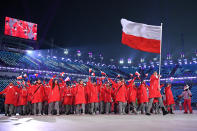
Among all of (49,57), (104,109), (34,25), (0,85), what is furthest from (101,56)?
(104,109)

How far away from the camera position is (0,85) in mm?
27500

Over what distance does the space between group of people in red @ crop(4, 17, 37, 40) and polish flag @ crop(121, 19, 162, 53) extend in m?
27.6

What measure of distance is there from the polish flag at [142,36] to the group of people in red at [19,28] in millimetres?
27617

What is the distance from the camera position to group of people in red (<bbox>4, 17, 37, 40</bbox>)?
1348 inches

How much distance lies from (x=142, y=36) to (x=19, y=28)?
94.2ft

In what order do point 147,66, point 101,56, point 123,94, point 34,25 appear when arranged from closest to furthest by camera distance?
1. point 123,94
2. point 34,25
3. point 147,66
4. point 101,56

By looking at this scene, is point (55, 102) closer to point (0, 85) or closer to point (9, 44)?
point (0, 85)

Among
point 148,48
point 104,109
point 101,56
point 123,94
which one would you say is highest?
point 101,56

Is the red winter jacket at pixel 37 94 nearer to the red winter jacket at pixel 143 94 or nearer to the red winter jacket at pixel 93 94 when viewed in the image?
the red winter jacket at pixel 93 94

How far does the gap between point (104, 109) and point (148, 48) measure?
513cm

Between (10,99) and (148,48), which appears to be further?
(10,99)

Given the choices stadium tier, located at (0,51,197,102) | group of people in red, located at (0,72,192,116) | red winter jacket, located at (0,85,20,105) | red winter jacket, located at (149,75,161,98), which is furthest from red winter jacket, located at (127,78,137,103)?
stadium tier, located at (0,51,197,102)

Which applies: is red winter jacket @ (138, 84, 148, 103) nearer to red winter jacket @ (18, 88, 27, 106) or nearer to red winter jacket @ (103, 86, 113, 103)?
red winter jacket @ (103, 86, 113, 103)

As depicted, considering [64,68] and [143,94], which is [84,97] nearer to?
[143,94]
